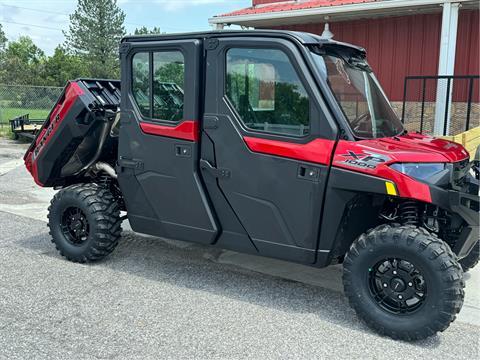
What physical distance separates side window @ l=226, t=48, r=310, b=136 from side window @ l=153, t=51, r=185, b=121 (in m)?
0.47

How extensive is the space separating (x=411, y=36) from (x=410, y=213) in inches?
306

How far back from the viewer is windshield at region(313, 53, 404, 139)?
3948mm

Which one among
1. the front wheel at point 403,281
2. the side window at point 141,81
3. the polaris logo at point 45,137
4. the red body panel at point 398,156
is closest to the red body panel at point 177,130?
the side window at point 141,81

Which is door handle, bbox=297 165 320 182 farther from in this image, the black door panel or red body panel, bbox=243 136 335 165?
the black door panel

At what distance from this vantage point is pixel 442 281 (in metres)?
3.51

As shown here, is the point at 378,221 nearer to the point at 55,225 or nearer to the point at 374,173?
the point at 374,173

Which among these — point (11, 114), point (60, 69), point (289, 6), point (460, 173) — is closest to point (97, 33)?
point (60, 69)

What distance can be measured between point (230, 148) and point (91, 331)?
177 centimetres

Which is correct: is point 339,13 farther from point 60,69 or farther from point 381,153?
point 60,69

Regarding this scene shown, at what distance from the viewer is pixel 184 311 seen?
13.5ft

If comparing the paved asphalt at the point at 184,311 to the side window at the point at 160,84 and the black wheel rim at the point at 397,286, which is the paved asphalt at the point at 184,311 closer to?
the black wheel rim at the point at 397,286

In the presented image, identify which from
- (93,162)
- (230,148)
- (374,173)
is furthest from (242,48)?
(93,162)

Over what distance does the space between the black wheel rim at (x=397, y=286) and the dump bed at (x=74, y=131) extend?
9.86 ft

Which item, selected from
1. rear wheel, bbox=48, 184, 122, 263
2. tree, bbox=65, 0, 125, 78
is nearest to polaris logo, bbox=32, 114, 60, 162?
rear wheel, bbox=48, 184, 122, 263
